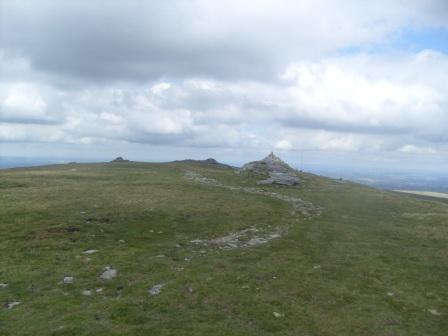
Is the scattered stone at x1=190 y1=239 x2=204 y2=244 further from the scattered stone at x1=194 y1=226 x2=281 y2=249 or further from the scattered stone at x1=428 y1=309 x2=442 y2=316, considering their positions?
the scattered stone at x1=428 y1=309 x2=442 y2=316

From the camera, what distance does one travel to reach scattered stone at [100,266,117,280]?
2445 cm

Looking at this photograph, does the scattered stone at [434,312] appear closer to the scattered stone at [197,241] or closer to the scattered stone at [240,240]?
the scattered stone at [240,240]

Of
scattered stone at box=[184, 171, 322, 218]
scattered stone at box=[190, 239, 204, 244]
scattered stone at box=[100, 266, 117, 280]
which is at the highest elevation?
scattered stone at box=[184, 171, 322, 218]

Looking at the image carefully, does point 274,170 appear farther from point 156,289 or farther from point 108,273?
point 156,289

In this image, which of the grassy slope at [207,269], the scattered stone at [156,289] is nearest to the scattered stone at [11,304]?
the grassy slope at [207,269]

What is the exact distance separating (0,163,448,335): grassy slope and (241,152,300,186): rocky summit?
79.1 feet

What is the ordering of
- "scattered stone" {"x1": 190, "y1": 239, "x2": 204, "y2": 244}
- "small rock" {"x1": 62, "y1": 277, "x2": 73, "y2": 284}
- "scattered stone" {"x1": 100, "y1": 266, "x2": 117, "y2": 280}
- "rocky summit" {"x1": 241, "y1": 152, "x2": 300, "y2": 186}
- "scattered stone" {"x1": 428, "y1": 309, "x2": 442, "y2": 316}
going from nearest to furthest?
"scattered stone" {"x1": 428, "y1": 309, "x2": 442, "y2": 316}, "small rock" {"x1": 62, "y1": 277, "x2": 73, "y2": 284}, "scattered stone" {"x1": 100, "y1": 266, "x2": 117, "y2": 280}, "scattered stone" {"x1": 190, "y1": 239, "x2": 204, "y2": 244}, "rocky summit" {"x1": 241, "y1": 152, "x2": 300, "y2": 186}

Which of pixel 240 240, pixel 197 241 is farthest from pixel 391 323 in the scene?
pixel 197 241

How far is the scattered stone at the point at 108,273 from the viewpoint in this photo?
2445 cm

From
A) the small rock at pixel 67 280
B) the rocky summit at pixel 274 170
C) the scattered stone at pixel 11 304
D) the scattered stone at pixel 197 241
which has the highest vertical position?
the rocky summit at pixel 274 170

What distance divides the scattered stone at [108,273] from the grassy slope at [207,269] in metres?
0.47

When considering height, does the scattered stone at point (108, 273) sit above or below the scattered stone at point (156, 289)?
above

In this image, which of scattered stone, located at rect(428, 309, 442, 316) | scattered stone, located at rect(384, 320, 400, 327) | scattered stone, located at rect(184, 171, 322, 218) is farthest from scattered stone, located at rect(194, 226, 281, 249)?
scattered stone, located at rect(428, 309, 442, 316)

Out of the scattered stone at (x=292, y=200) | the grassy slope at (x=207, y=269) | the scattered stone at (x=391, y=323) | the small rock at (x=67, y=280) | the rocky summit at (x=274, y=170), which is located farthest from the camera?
the rocky summit at (x=274, y=170)
